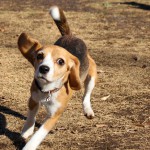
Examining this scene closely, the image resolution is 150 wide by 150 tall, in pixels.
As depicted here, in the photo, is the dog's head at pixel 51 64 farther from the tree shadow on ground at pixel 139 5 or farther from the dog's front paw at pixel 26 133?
the tree shadow on ground at pixel 139 5

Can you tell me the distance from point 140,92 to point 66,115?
140cm

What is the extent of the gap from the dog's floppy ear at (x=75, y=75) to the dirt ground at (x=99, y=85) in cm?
69

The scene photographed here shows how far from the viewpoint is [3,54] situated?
8.73 metres

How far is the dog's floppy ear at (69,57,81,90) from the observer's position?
456 centimetres

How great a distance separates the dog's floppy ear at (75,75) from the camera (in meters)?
4.56

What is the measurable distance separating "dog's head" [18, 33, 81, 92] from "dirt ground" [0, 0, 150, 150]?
78 cm

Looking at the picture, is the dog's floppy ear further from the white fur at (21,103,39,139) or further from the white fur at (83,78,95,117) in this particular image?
the white fur at (83,78,95,117)

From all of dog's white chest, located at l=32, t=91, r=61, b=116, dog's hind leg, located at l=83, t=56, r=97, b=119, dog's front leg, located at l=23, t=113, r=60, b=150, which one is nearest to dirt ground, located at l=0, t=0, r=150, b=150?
dog's hind leg, located at l=83, t=56, r=97, b=119

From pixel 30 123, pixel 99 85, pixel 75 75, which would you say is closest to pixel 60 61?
pixel 75 75

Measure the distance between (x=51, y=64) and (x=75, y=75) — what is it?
47 centimetres

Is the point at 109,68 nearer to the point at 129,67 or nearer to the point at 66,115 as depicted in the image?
the point at 129,67

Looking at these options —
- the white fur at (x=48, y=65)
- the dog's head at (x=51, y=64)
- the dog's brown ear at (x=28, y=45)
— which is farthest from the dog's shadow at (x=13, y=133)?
the white fur at (x=48, y=65)

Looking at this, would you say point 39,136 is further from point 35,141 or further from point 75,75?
point 75,75

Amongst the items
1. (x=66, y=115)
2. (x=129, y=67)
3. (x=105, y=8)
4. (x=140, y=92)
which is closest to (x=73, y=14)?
(x=105, y=8)
